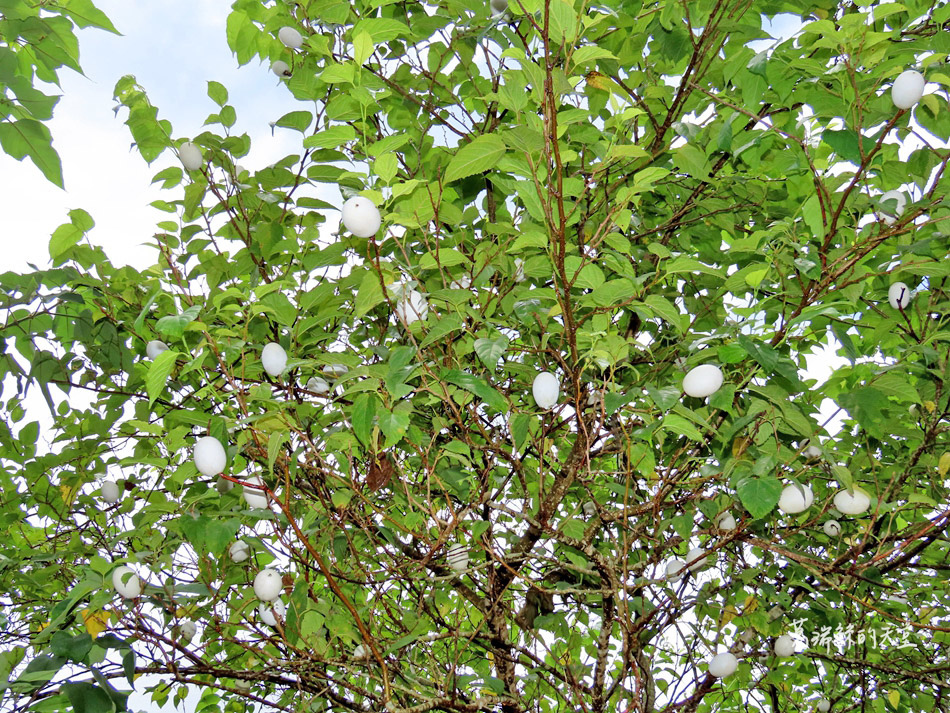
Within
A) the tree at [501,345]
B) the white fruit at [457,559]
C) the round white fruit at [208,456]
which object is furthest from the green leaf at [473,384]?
the white fruit at [457,559]

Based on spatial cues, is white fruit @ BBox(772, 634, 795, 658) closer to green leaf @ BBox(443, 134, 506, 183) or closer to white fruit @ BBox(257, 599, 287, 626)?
white fruit @ BBox(257, 599, 287, 626)

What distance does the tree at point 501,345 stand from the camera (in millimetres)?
1458

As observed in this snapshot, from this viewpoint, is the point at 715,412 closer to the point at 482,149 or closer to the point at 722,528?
the point at 722,528

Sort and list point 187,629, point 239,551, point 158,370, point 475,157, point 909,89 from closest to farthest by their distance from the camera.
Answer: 1. point 475,157
2. point 158,370
3. point 909,89
4. point 239,551
5. point 187,629

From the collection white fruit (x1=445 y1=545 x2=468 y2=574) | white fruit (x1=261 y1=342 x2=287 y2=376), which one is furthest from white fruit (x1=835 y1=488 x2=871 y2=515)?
white fruit (x1=261 y1=342 x2=287 y2=376)

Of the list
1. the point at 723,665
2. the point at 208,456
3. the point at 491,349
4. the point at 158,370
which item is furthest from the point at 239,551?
the point at 723,665

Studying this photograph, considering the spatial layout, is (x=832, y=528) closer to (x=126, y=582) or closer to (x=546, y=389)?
(x=546, y=389)

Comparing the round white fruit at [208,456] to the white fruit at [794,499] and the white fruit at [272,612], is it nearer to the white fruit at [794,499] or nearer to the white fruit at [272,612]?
the white fruit at [272,612]

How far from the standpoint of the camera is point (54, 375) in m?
2.26

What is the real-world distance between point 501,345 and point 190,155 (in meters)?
1.08

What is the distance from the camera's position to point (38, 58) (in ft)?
4.14

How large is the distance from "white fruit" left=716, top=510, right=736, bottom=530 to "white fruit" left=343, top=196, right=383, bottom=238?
50.8 inches

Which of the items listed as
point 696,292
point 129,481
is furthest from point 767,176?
point 129,481

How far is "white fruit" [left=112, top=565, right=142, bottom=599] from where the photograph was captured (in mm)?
1743
